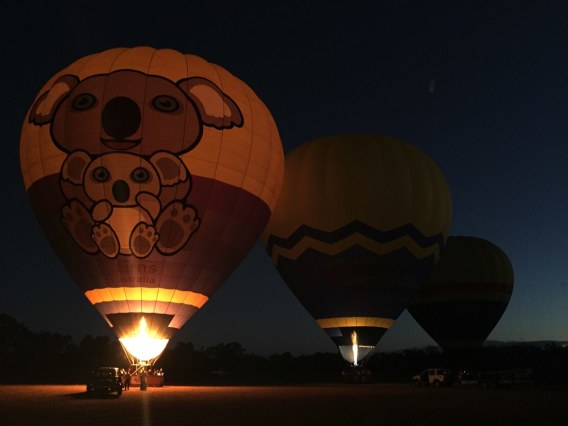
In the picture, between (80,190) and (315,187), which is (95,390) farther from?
(315,187)

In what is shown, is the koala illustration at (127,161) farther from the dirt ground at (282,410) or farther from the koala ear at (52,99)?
the dirt ground at (282,410)

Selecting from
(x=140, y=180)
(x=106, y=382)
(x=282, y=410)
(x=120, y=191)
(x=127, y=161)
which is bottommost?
(x=282, y=410)

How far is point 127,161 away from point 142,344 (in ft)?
19.4

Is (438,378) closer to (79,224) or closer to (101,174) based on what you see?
(79,224)

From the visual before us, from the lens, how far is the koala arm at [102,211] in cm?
2003

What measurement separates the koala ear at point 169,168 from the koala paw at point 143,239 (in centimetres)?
151

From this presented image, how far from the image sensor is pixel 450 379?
28.4 meters

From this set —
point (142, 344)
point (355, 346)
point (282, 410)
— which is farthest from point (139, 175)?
point (355, 346)

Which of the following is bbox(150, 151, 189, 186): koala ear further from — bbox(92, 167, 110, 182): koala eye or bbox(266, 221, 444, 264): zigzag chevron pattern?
bbox(266, 221, 444, 264): zigzag chevron pattern

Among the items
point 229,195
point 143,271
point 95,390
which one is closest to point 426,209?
point 229,195

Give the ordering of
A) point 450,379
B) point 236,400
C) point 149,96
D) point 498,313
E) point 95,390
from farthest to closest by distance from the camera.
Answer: point 498,313 → point 450,379 → point 149,96 → point 95,390 → point 236,400

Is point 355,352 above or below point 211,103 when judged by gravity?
below

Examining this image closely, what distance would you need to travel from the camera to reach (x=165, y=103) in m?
20.6

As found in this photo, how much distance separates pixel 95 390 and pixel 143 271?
3811mm
